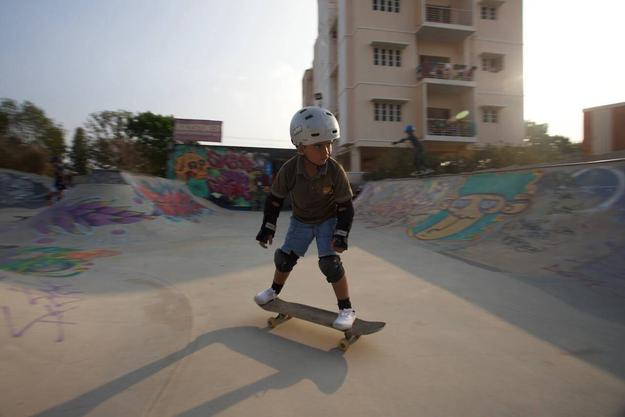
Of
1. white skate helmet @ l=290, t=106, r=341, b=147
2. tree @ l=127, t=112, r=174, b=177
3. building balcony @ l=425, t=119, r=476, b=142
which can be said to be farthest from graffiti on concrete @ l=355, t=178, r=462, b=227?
tree @ l=127, t=112, r=174, b=177

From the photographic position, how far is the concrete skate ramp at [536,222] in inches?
155

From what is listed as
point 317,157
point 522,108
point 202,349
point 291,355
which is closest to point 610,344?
point 291,355

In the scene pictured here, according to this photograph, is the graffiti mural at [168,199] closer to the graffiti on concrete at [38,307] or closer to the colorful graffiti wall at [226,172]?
the colorful graffiti wall at [226,172]

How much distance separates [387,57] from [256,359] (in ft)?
72.7

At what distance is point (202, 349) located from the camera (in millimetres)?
2254

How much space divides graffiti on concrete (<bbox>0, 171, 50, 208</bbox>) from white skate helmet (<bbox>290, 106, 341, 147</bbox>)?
18405mm

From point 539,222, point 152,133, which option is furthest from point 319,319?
point 152,133

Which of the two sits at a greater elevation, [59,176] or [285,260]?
[59,176]

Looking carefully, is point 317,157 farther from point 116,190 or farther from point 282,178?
point 116,190

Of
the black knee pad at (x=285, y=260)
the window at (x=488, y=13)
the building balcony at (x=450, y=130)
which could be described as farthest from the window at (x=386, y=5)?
the black knee pad at (x=285, y=260)

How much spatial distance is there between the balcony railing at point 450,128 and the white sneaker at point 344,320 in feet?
66.6

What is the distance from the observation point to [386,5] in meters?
21.1

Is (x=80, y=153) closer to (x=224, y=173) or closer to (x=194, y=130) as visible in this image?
(x=194, y=130)

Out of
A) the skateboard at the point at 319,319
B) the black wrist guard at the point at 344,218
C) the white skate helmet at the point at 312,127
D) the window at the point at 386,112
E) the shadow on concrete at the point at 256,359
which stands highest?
the window at the point at 386,112
